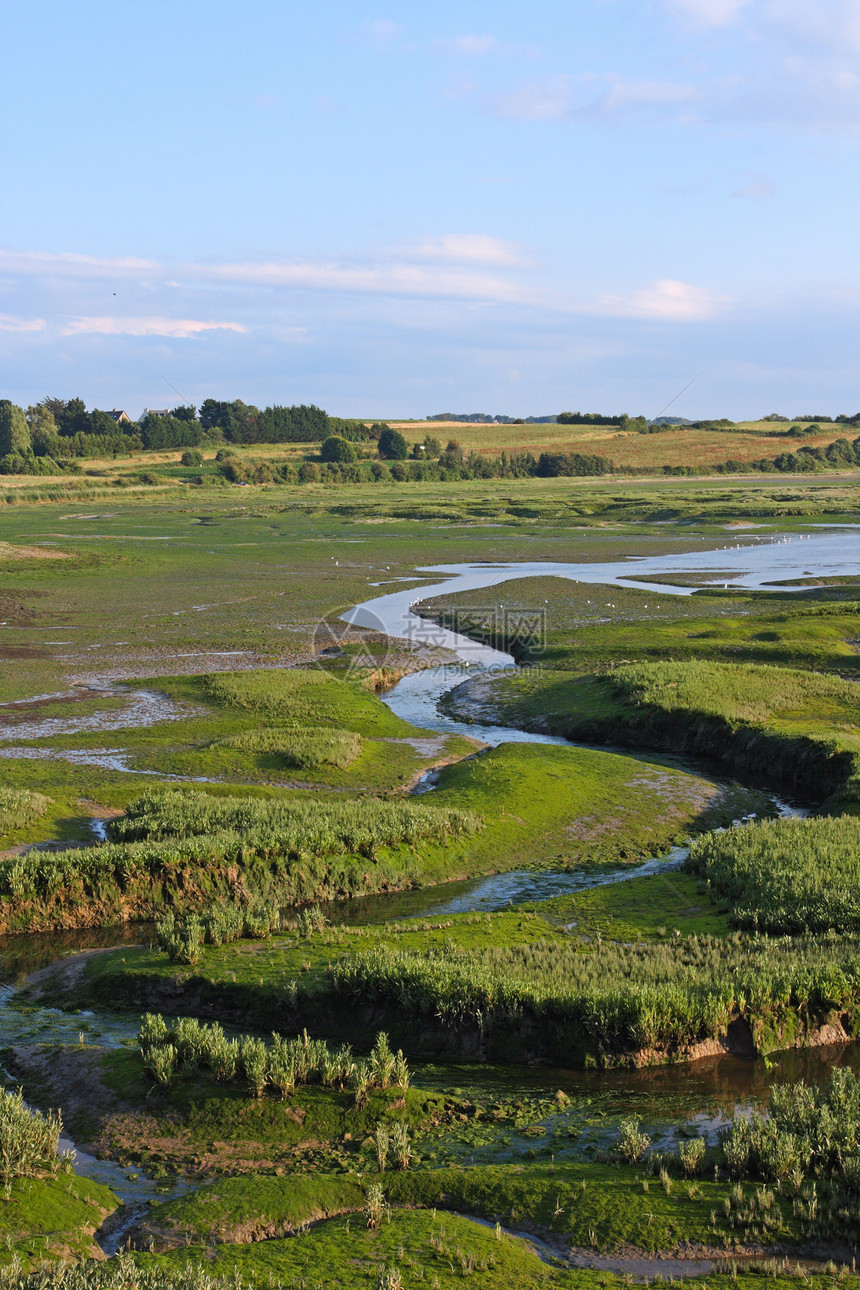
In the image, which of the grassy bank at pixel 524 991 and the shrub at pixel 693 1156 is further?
the grassy bank at pixel 524 991

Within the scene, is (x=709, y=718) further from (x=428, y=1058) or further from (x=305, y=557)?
(x=305, y=557)

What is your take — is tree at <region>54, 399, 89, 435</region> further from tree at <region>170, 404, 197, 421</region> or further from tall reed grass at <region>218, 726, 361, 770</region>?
tall reed grass at <region>218, 726, 361, 770</region>

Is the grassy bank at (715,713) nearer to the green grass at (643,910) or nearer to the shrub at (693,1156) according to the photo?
the green grass at (643,910)

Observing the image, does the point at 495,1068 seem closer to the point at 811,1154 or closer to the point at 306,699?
the point at 811,1154

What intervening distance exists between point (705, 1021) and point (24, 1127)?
24.8 feet

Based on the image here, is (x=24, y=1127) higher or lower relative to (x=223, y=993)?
higher

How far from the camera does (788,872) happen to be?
17844 millimetres

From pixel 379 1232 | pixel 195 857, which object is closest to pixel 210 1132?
pixel 379 1232

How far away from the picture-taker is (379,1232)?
885cm

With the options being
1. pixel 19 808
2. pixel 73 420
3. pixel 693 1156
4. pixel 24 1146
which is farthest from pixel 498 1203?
pixel 73 420

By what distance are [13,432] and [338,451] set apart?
50.2 m

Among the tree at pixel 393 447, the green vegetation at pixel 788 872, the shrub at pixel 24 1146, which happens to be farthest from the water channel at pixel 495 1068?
the tree at pixel 393 447

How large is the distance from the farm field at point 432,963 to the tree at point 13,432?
5213 inches

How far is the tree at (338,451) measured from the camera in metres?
173
